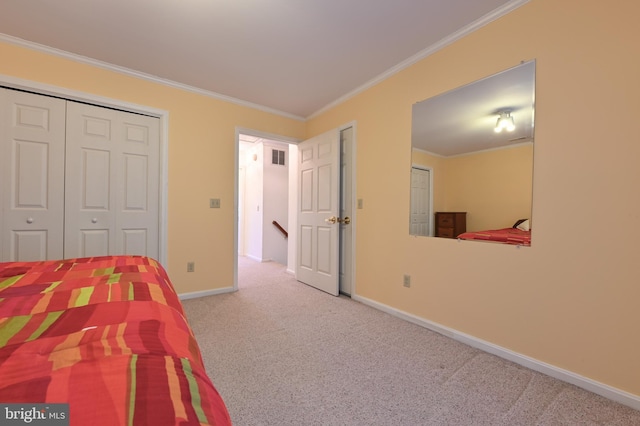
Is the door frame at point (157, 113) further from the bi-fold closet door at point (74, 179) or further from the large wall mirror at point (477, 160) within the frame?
the large wall mirror at point (477, 160)

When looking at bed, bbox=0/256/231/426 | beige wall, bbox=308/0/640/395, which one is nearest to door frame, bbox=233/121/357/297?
beige wall, bbox=308/0/640/395

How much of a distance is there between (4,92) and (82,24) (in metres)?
0.94

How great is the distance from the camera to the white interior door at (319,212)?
3.14 m

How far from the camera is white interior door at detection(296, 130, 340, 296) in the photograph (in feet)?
10.3

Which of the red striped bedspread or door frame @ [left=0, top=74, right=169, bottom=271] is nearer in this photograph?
the red striped bedspread

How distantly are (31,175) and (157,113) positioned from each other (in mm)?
1180

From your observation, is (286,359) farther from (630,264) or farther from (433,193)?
(630,264)

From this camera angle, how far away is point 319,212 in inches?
133

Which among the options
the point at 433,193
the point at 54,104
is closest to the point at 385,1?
the point at 433,193

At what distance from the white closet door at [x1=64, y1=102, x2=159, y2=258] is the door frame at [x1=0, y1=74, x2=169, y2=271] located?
1.9 inches

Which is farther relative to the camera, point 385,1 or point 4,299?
point 385,1

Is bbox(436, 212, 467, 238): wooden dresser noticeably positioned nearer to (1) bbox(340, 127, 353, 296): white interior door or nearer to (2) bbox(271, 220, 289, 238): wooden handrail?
(1) bbox(340, 127, 353, 296): white interior door

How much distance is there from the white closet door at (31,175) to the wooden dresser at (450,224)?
11.0 ft

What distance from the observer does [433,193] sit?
2316 mm
